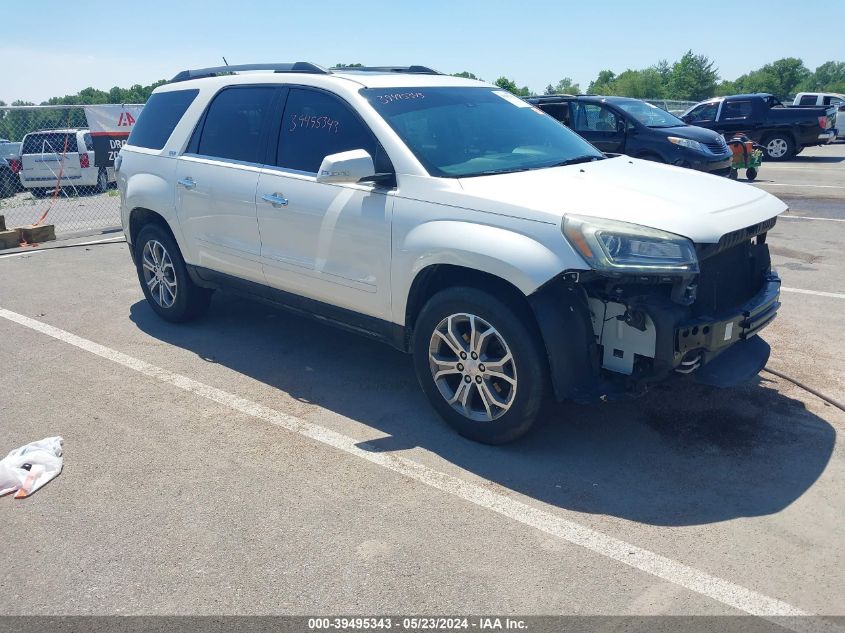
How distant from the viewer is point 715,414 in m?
4.54

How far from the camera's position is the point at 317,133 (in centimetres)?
493

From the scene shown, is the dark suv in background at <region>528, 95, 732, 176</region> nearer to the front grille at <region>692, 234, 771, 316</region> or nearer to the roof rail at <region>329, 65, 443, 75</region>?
the roof rail at <region>329, 65, 443, 75</region>

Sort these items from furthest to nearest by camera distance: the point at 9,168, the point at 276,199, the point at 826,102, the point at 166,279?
the point at 826,102 < the point at 9,168 < the point at 166,279 < the point at 276,199

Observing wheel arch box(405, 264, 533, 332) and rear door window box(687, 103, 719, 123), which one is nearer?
wheel arch box(405, 264, 533, 332)

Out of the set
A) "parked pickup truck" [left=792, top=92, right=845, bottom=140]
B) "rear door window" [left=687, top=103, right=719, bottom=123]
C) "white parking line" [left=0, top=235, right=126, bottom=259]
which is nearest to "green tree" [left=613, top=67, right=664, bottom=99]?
"parked pickup truck" [left=792, top=92, right=845, bottom=140]

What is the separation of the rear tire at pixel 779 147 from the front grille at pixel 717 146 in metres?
8.18

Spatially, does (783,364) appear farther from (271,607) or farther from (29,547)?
(29,547)

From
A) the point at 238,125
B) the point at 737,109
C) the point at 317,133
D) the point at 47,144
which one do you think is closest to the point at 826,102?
the point at 737,109

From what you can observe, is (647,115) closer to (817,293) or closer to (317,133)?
(817,293)

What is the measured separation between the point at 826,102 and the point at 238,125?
2556cm

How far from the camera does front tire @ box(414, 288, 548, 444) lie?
389 cm

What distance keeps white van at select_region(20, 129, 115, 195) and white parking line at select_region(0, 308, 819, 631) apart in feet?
46.5

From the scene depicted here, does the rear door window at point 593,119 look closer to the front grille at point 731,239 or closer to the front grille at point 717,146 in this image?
the front grille at point 717,146

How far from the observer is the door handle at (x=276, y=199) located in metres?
4.95
